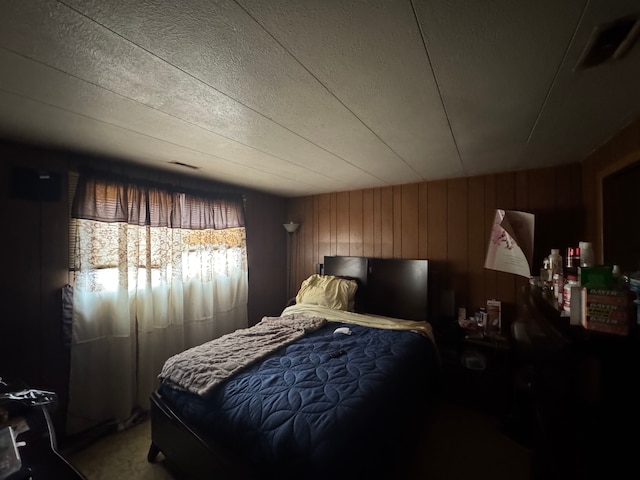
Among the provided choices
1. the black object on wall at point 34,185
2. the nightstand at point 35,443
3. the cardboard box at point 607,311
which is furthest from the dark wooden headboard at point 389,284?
the black object on wall at point 34,185

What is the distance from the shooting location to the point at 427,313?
2551 mm

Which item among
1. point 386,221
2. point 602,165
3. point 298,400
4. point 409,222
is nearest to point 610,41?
point 602,165

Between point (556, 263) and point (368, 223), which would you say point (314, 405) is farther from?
point (368, 223)

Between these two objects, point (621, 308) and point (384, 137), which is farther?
point (384, 137)

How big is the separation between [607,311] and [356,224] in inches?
101

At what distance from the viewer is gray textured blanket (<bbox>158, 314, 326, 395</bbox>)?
4.76 feet

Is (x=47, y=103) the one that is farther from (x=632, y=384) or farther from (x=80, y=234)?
(x=632, y=384)

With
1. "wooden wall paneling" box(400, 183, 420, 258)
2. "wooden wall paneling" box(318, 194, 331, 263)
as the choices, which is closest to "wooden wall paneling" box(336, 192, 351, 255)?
"wooden wall paneling" box(318, 194, 331, 263)

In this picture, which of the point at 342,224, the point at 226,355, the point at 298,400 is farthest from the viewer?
the point at 342,224

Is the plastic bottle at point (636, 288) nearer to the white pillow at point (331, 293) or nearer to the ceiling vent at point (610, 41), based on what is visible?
the ceiling vent at point (610, 41)

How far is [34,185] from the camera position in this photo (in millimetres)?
1761

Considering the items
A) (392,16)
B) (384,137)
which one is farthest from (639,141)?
(392,16)

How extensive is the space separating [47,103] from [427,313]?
10.3 feet

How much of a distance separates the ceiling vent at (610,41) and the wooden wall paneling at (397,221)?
202 cm
